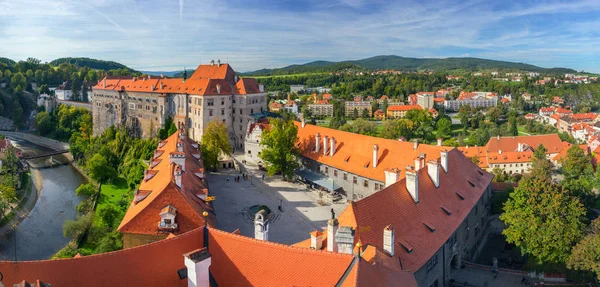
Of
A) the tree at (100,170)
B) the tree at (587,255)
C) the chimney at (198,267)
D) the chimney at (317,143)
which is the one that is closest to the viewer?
the chimney at (198,267)

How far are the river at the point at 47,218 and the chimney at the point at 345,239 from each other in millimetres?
18444

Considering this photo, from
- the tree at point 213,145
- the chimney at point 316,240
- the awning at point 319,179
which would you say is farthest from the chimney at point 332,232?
the tree at point 213,145

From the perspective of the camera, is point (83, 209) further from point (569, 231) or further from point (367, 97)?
point (367, 97)

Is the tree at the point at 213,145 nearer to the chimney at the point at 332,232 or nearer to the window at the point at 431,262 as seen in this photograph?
the window at the point at 431,262

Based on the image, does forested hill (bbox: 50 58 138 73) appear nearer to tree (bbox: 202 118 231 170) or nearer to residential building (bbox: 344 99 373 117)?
residential building (bbox: 344 99 373 117)

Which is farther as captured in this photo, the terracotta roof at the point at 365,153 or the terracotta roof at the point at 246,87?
the terracotta roof at the point at 246,87

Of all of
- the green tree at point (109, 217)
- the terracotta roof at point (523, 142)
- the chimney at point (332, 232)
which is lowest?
the green tree at point (109, 217)

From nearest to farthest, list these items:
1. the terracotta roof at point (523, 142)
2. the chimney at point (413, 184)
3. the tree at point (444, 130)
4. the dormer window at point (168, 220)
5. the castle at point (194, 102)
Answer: the dormer window at point (168, 220) < the chimney at point (413, 184) < the castle at point (194, 102) < the terracotta roof at point (523, 142) < the tree at point (444, 130)

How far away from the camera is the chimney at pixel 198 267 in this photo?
11.5 metres

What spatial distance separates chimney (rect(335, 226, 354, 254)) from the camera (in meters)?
12.0

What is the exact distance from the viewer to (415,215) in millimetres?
18703

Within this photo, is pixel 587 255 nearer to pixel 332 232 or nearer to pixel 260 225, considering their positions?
pixel 332 232

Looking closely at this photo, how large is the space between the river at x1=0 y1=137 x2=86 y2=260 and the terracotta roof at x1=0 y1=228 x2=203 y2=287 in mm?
14010

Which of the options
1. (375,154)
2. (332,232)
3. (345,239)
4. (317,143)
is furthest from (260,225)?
(317,143)
